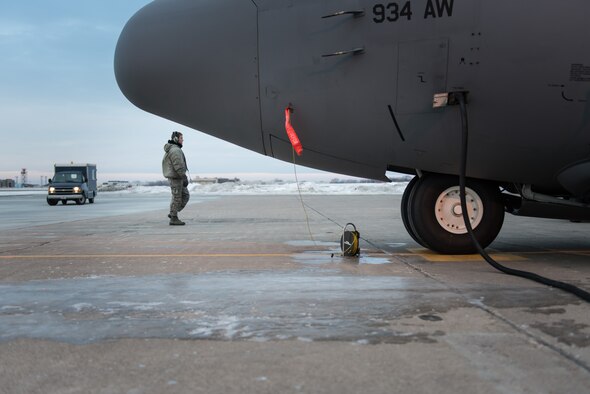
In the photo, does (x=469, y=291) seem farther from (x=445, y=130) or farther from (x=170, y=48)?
(x=170, y=48)

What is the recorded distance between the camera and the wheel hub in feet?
17.1

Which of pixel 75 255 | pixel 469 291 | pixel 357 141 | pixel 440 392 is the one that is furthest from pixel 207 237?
pixel 440 392

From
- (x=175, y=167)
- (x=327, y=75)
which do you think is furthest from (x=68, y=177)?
(x=327, y=75)

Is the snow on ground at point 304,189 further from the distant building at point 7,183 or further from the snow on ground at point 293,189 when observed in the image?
the distant building at point 7,183

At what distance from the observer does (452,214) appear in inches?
206

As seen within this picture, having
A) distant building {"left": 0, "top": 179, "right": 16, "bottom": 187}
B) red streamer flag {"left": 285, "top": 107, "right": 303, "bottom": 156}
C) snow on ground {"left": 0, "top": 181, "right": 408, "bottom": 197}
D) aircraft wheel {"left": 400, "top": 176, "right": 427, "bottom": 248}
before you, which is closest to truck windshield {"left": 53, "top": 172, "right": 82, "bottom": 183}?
snow on ground {"left": 0, "top": 181, "right": 408, "bottom": 197}

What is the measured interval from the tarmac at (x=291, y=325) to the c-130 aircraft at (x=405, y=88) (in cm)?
81

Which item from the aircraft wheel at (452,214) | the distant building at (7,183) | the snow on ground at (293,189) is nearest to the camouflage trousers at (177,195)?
the aircraft wheel at (452,214)

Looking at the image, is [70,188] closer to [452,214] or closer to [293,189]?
[452,214]

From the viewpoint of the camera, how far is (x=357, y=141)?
5.07 meters

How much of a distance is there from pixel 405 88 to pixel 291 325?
2.95 meters

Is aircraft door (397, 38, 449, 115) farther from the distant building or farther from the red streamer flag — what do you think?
the distant building

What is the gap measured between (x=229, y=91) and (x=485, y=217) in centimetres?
303

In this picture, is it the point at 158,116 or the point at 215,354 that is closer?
the point at 215,354
